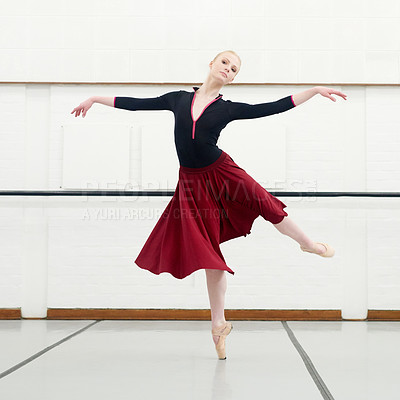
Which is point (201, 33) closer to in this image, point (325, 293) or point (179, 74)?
point (179, 74)

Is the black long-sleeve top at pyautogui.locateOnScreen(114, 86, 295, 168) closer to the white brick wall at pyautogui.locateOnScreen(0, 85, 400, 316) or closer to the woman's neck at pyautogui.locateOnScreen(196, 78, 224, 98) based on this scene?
the woman's neck at pyautogui.locateOnScreen(196, 78, 224, 98)

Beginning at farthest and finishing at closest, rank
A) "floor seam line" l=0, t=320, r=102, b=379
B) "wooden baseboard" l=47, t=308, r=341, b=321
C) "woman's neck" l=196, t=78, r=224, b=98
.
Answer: "wooden baseboard" l=47, t=308, r=341, b=321 < "woman's neck" l=196, t=78, r=224, b=98 < "floor seam line" l=0, t=320, r=102, b=379

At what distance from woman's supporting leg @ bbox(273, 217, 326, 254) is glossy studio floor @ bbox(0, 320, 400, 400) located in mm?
504

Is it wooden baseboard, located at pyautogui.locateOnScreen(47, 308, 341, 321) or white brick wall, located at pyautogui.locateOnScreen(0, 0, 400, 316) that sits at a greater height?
white brick wall, located at pyautogui.locateOnScreen(0, 0, 400, 316)

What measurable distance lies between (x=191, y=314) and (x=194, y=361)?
1.26 m

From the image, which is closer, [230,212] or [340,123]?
[230,212]

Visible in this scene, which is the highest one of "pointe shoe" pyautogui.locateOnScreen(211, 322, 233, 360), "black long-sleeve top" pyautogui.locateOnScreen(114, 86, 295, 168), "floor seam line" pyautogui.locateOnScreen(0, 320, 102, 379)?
"black long-sleeve top" pyautogui.locateOnScreen(114, 86, 295, 168)

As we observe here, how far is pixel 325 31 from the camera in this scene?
3.58 meters

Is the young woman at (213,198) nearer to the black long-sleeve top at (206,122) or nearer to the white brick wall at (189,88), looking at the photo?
the black long-sleeve top at (206,122)

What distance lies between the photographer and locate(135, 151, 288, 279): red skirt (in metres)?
2.05

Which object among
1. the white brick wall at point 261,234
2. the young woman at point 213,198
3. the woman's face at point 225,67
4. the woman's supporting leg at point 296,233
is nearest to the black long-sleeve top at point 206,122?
the young woman at point 213,198

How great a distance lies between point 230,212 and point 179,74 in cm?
174

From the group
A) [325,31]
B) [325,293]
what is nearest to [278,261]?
[325,293]

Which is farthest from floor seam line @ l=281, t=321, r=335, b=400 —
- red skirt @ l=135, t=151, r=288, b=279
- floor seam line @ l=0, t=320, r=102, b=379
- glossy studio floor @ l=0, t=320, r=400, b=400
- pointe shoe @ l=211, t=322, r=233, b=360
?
floor seam line @ l=0, t=320, r=102, b=379
